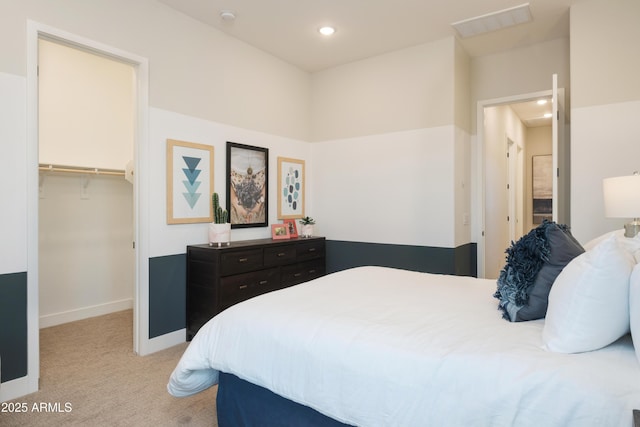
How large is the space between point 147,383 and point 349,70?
12.3 feet

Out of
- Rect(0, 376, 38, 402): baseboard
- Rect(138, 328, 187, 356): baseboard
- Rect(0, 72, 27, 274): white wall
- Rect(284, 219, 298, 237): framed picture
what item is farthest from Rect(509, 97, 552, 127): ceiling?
Rect(0, 376, 38, 402): baseboard

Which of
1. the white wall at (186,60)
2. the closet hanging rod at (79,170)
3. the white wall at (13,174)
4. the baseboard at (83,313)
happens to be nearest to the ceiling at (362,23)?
the white wall at (186,60)

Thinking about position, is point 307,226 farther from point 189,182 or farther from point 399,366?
point 399,366

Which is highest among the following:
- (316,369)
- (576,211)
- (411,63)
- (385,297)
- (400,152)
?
(411,63)

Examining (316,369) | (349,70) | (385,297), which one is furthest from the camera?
(349,70)

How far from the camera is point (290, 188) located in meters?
4.45

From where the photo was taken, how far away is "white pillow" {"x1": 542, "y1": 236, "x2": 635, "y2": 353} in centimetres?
121

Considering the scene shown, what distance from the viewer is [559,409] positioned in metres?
1.08

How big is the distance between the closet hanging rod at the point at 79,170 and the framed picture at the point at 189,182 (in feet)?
4.17

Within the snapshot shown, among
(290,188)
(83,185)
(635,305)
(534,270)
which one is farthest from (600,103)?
(83,185)

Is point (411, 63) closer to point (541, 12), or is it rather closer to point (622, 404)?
point (541, 12)

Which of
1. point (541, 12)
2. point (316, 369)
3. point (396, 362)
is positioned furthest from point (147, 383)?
point (541, 12)

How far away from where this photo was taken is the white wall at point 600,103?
2.92 meters

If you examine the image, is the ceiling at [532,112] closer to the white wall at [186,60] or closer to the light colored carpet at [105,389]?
the white wall at [186,60]
